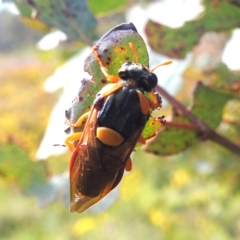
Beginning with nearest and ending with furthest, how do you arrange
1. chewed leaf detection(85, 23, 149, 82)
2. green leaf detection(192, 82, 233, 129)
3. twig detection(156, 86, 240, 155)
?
chewed leaf detection(85, 23, 149, 82)
twig detection(156, 86, 240, 155)
green leaf detection(192, 82, 233, 129)

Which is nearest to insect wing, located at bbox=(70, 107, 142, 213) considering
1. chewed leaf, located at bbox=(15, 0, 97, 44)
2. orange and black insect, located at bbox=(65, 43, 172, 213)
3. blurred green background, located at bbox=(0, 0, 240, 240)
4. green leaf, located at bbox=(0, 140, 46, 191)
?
orange and black insect, located at bbox=(65, 43, 172, 213)

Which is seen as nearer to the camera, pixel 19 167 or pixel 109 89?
pixel 109 89

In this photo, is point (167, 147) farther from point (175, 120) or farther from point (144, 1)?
point (144, 1)

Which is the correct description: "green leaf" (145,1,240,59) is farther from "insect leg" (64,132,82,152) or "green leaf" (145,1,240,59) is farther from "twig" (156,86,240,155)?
"insect leg" (64,132,82,152)

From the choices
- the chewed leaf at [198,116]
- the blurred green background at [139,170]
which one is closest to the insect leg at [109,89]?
the blurred green background at [139,170]

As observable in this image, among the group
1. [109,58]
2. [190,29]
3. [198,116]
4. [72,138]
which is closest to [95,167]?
[72,138]

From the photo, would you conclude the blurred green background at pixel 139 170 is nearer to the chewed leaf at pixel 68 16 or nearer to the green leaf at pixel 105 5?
the green leaf at pixel 105 5

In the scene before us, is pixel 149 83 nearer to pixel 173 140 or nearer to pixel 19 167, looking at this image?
pixel 173 140
